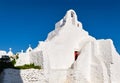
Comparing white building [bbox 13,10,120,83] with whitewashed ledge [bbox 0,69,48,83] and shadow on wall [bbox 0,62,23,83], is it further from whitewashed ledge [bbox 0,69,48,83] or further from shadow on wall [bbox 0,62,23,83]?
shadow on wall [bbox 0,62,23,83]

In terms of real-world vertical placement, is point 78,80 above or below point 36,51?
below

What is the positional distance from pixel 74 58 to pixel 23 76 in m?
7.80

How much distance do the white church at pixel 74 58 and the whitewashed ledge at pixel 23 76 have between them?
32.0 inches

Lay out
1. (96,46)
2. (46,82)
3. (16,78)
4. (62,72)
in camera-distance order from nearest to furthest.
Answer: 1. (16,78)
2. (46,82)
3. (62,72)
4. (96,46)

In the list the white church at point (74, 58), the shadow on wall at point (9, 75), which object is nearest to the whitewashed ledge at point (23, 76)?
the shadow on wall at point (9, 75)

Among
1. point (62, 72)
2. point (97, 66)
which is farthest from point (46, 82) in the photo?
point (97, 66)

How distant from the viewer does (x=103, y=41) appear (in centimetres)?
3191

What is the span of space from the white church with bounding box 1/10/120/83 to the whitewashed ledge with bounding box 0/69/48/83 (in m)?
0.81

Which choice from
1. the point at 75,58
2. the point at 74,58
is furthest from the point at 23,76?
the point at 75,58

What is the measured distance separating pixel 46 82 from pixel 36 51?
12.9ft

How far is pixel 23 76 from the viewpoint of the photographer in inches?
1022

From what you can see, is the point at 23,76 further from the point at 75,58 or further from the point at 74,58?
the point at 75,58

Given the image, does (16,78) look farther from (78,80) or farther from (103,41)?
(103,41)

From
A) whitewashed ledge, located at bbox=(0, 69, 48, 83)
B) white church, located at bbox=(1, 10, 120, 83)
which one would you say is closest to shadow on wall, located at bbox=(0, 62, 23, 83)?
whitewashed ledge, located at bbox=(0, 69, 48, 83)
